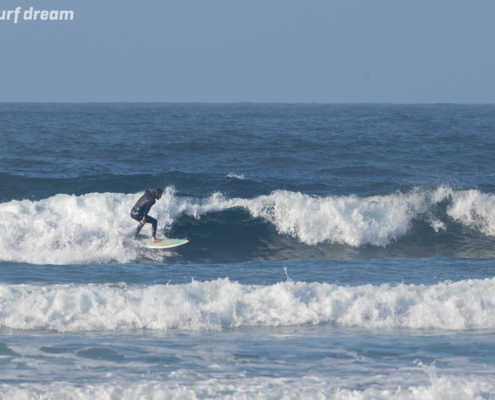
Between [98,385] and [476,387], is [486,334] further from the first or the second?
[98,385]

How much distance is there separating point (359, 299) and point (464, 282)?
93.1 inches

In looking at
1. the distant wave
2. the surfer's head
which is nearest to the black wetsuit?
the surfer's head

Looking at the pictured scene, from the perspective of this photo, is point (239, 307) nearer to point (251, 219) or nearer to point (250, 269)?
point (250, 269)

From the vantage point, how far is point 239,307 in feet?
26.3

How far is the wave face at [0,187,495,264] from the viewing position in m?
13.1

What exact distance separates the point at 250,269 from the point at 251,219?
4365mm

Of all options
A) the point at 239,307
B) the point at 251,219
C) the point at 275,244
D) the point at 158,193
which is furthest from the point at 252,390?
the point at 251,219

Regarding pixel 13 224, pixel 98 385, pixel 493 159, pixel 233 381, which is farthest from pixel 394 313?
pixel 493 159

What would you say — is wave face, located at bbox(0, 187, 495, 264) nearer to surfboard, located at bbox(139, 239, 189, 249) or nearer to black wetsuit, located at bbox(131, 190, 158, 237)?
surfboard, located at bbox(139, 239, 189, 249)

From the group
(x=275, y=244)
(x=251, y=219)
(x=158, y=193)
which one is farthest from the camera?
(x=251, y=219)

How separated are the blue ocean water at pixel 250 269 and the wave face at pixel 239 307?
31mm

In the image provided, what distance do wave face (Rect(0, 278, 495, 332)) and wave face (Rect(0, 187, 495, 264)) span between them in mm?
4398

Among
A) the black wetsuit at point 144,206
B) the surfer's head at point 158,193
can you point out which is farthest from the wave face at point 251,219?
the surfer's head at point 158,193

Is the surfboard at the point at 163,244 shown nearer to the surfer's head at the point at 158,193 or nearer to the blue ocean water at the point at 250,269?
the blue ocean water at the point at 250,269
